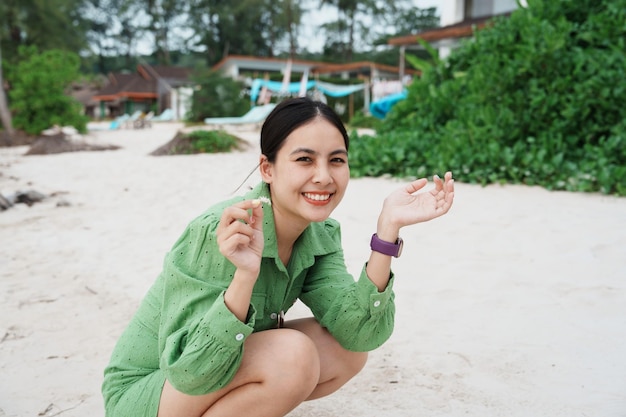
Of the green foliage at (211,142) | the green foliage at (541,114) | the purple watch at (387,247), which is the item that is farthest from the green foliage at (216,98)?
the purple watch at (387,247)

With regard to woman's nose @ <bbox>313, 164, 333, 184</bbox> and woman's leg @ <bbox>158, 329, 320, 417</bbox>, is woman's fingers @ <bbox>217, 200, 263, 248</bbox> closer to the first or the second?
woman's nose @ <bbox>313, 164, 333, 184</bbox>

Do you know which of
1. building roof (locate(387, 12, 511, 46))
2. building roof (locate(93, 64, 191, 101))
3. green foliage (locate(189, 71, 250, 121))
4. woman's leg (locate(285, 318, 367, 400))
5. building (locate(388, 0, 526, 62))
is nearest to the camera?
woman's leg (locate(285, 318, 367, 400))

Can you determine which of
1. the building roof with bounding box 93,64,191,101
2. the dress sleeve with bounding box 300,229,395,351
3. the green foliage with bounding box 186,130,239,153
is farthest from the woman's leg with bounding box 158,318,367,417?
the building roof with bounding box 93,64,191,101

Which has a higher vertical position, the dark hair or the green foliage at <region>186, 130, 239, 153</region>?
the dark hair

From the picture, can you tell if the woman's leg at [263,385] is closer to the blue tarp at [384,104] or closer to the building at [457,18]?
the blue tarp at [384,104]

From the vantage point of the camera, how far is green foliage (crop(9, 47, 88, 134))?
1484cm

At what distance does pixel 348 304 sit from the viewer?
1.59m

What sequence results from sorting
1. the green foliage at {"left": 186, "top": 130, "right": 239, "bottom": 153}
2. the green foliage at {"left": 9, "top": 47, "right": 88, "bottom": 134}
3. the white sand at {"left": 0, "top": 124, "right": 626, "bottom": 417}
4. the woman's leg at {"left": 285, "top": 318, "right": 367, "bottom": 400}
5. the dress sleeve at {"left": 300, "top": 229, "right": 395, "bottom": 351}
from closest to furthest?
1. the dress sleeve at {"left": 300, "top": 229, "right": 395, "bottom": 351}
2. the woman's leg at {"left": 285, "top": 318, "right": 367, "bottom": 400}
3. the white sand at {"left": 0, "top": 124, "right": 626, "bottom": 417}
4. the green foliage at {"left": 186, "top": 130, "right": 239, "bottom": 153}
5. the green foliage at {"left": 9, "top": 47, "right": 88, "bottom": 134}

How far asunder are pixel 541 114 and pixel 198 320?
5.72 meters

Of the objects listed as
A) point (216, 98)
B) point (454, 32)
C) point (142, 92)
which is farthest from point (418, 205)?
point (142, 92)

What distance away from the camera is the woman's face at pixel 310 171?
146cm

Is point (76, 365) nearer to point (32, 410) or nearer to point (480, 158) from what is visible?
point (32, 410)

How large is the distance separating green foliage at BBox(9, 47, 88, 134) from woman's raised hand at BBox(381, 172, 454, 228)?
15107mm

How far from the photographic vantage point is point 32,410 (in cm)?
198
